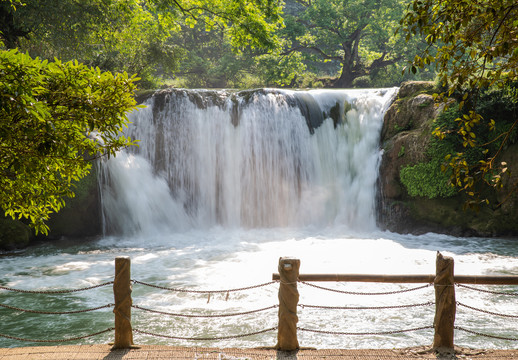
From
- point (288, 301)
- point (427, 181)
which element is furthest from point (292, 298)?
point (427, 181)

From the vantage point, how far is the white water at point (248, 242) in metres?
→ 7.43

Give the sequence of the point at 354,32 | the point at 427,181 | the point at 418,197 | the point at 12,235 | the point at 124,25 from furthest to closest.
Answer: the point at 354,32 → the point at 124,25 → the point at 418,197 → the point at 427,181 → the point at 12,235

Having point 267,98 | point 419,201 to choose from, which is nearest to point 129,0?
point 267,98

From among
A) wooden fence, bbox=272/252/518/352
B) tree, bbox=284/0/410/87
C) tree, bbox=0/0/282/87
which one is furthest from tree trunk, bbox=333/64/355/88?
wooden fence, bbox=272/252/518/352

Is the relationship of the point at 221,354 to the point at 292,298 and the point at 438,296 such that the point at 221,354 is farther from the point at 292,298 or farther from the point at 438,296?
the point at 438,296

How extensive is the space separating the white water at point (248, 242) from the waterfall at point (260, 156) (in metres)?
0.04

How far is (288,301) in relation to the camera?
16.3ft

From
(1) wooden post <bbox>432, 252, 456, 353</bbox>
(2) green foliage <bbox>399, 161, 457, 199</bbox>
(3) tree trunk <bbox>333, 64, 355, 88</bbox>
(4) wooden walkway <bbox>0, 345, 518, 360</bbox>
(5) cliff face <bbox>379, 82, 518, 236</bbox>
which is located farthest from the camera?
(3) tree trunk <bbox>333, 64, 355, 88</bbox>

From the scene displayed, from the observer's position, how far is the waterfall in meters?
16.3

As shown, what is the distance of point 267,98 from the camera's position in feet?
56.2

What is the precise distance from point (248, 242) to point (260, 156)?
13.6ft

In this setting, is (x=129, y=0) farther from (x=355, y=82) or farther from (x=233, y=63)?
(x=355, y=82)

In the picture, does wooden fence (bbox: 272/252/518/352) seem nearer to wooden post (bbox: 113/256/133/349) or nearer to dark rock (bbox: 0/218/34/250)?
wooden post (bbox: 113/256/133/349)

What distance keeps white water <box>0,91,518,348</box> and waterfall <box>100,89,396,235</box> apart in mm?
42
